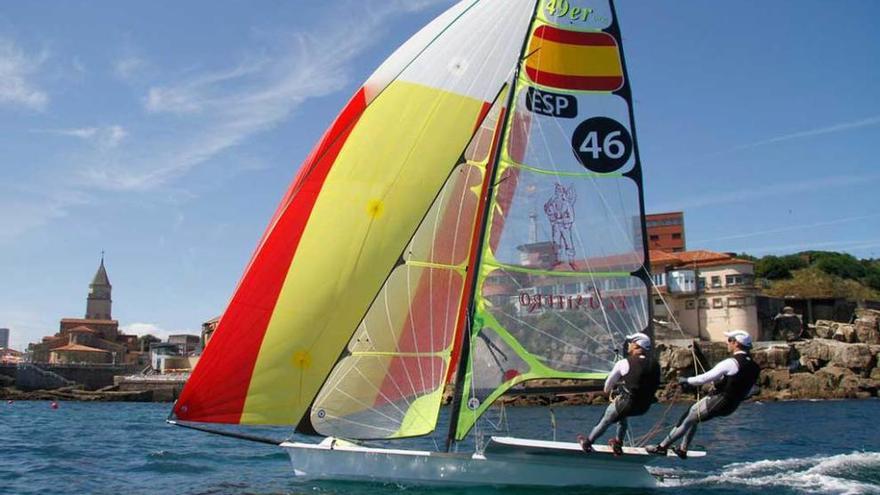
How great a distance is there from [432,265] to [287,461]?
21.3 ft

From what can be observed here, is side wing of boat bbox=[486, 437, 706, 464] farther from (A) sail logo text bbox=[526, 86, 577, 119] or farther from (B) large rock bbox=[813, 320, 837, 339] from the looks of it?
(B) large rock bbox=[813, 320, 837, 339]

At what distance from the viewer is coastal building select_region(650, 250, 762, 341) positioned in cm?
5438

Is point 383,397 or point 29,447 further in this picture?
point 29,447

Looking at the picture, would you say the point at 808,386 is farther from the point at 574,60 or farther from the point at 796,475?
the point at 574,60

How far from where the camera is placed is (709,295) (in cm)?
5594

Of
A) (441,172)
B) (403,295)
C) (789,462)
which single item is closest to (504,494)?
(403,295)

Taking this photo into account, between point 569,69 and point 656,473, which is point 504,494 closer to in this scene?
point 656,473

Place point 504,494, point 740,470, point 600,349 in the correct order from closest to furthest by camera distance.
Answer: point 504,494
point 600,349
point 740,470

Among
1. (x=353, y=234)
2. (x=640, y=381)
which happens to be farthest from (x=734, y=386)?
(x=353, y=234)

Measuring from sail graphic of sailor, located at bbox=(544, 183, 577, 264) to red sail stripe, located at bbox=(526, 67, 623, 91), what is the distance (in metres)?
1.69

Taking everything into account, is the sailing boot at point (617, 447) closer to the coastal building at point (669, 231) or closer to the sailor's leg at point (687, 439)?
the sailor's leg at point (687, 439)

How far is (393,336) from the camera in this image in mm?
12664

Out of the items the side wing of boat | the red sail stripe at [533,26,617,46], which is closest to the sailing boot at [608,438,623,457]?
the side wing of boat

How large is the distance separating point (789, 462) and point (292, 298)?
10524mm
